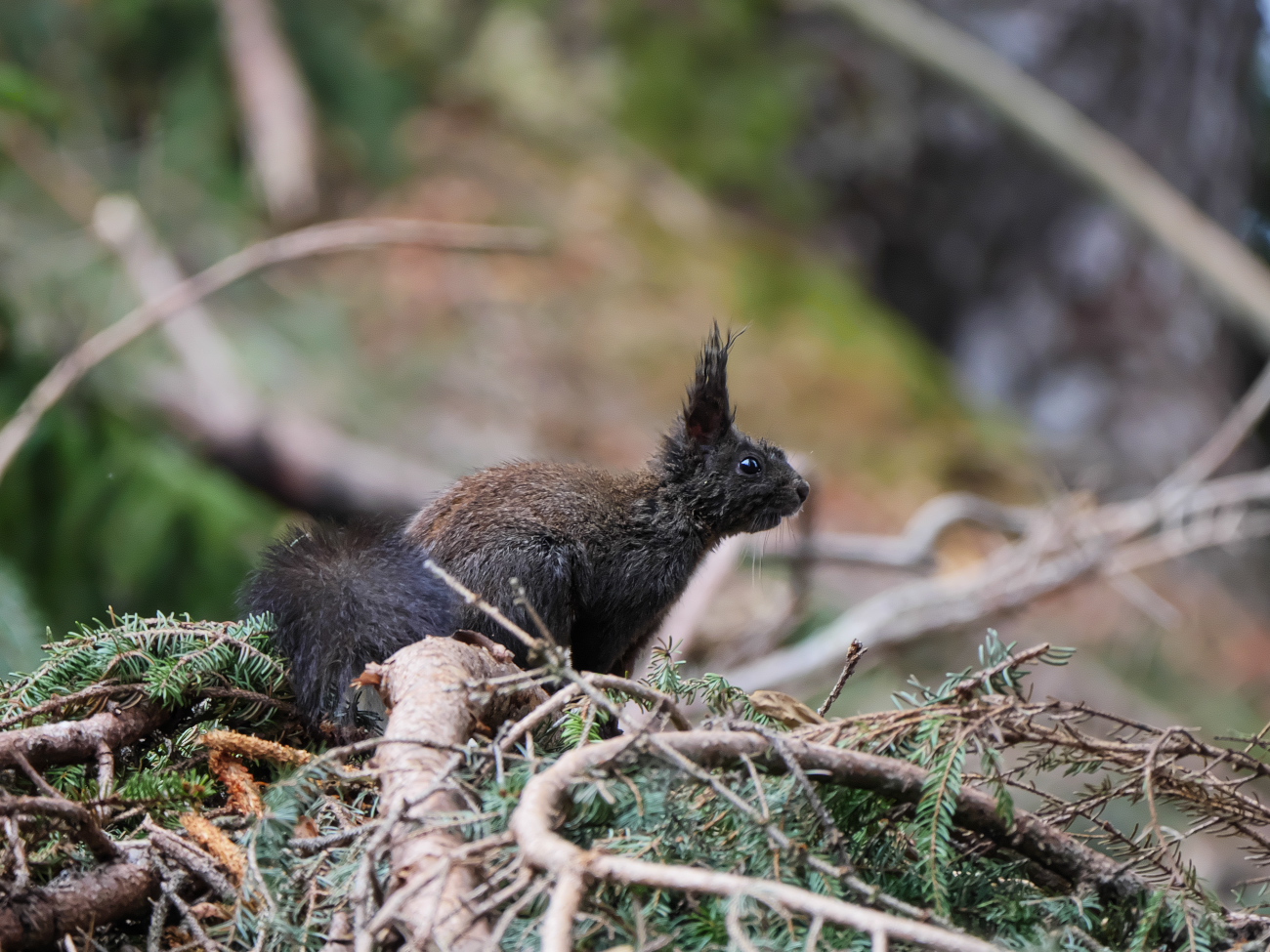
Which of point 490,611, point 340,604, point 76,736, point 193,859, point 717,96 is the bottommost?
point 193,859

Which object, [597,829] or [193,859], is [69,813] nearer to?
[193,859]

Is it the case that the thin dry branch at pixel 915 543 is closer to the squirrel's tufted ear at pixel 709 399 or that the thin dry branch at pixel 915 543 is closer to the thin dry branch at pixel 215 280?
the squirrel's tufted ear at pixel 709 399

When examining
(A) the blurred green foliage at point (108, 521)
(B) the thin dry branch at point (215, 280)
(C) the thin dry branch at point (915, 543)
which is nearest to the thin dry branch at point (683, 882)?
(B) the thin dry branch at point (215, 280)

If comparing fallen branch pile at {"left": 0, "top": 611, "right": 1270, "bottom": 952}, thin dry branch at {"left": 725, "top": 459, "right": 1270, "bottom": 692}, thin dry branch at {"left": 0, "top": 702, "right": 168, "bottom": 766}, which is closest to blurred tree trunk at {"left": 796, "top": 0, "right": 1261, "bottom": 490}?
thin dry branch at {"left": 725, "top": 459, "right": 1270, "bottom": 692}

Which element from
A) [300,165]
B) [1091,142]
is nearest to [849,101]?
[1091,142]

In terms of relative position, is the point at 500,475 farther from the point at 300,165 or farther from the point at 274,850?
the point at 300,165

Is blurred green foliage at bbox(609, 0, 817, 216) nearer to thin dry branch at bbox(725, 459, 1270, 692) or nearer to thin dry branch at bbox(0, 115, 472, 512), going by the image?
thin dry branch at bbox(0, 115, 472, 512)

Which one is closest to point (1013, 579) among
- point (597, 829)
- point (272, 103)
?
point (597, 829)
